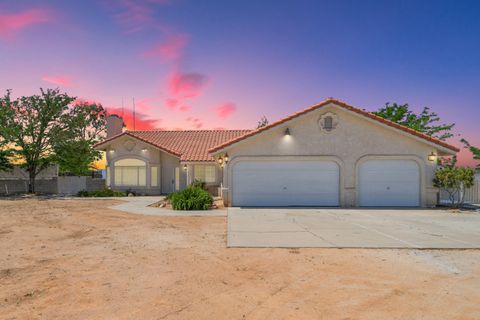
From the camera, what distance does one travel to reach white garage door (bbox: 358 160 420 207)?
52.5 feet

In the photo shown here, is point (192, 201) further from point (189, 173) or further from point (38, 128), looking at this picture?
point (38, 128)

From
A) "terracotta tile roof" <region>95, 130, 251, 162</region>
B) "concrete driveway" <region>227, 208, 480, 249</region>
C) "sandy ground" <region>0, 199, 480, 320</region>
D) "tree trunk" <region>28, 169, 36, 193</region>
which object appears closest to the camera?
"sandy ground" <region>0, 199, 480, 320</region>

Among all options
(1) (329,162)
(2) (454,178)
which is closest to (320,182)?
(1) (329,162)

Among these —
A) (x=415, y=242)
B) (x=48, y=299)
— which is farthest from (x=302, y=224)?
(x=48, y=299)

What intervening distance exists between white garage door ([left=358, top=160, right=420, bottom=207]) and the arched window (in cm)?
1700

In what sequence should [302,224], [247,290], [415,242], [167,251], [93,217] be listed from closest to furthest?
1. [247,290]
2. [167,251]
3. [415,242]
4. [302,224]
5. [93,217]

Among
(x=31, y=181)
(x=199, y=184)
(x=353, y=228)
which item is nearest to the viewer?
(x=353, y=228)

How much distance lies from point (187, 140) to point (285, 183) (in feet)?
45.4

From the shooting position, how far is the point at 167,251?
7.28 meters

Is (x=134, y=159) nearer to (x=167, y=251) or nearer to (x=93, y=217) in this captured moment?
(x=93, y=217)

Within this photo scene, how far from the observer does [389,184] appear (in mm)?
16125

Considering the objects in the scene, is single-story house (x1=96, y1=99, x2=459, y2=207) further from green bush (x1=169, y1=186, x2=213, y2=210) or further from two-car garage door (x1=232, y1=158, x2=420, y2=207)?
green bush (x1=169, y1=186, x2=213, y2=210)

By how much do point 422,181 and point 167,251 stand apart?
14.6 meters

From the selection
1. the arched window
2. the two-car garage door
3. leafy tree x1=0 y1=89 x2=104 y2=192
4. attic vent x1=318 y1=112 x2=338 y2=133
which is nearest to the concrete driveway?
the two-car garage door
